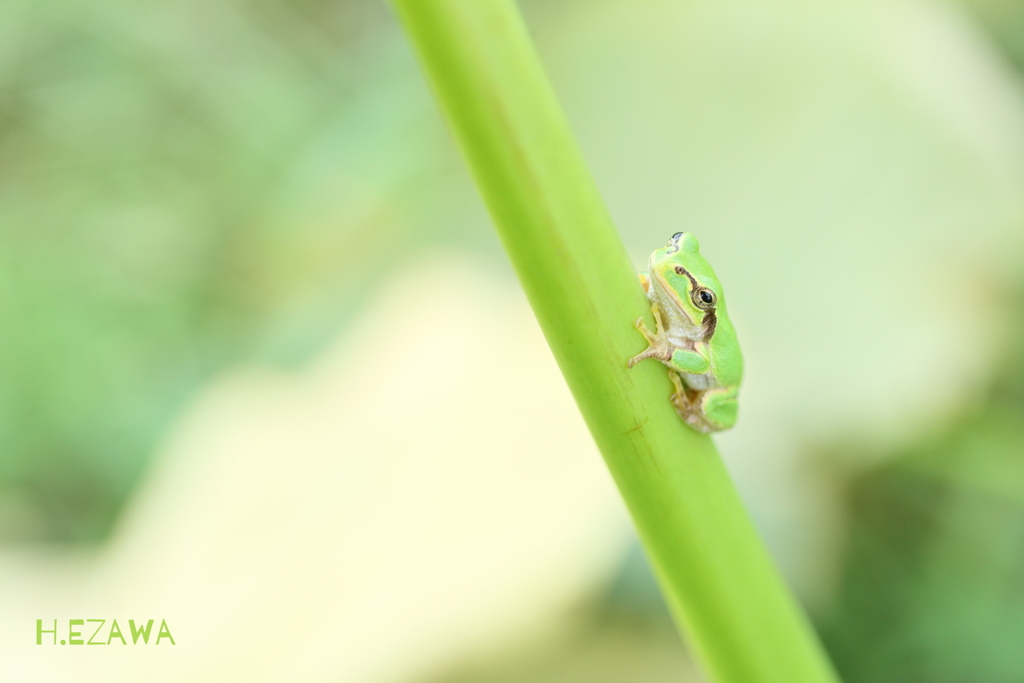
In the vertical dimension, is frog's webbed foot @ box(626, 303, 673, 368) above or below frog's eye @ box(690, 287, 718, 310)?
below

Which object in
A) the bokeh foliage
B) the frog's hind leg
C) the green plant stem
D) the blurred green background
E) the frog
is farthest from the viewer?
the bokeh foliage

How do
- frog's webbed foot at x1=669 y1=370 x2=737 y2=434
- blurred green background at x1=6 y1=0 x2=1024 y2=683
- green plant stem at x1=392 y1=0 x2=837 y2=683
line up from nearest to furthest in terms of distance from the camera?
green plant stem at x1=392 y1=0 x2=837 y2=683, frog's webbed foot at x1=669 y1=370 x2=737 y2=434, blurred green background at x1=6 y1=0 x2=1024 y2=683

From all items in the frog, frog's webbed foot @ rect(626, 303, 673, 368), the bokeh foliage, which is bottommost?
frog's webbed foot @ rect(626, 303, 673, 368)

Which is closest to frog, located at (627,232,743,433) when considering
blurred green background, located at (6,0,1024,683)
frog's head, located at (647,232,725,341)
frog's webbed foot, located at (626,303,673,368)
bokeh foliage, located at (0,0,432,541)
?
frog's head, located at (647,232,725,341)

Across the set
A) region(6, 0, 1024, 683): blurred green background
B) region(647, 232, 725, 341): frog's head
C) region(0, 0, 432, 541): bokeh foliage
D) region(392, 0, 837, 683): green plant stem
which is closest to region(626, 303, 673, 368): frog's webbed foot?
region(392, 0, 837, 683): green plant stem

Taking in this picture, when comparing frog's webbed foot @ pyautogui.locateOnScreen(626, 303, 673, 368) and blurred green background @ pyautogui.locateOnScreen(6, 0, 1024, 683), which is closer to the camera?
frog's webbed foot @ pyautogui.locateOnScreen(626, 303, 673, 368)

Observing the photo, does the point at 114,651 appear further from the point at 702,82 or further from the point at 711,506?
the point at 702,82

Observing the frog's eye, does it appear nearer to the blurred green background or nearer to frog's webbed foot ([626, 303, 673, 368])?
frog's webbed foot ([626, 303, 673, 368])

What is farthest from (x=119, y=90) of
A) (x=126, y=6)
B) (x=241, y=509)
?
(x=241, y=509)
